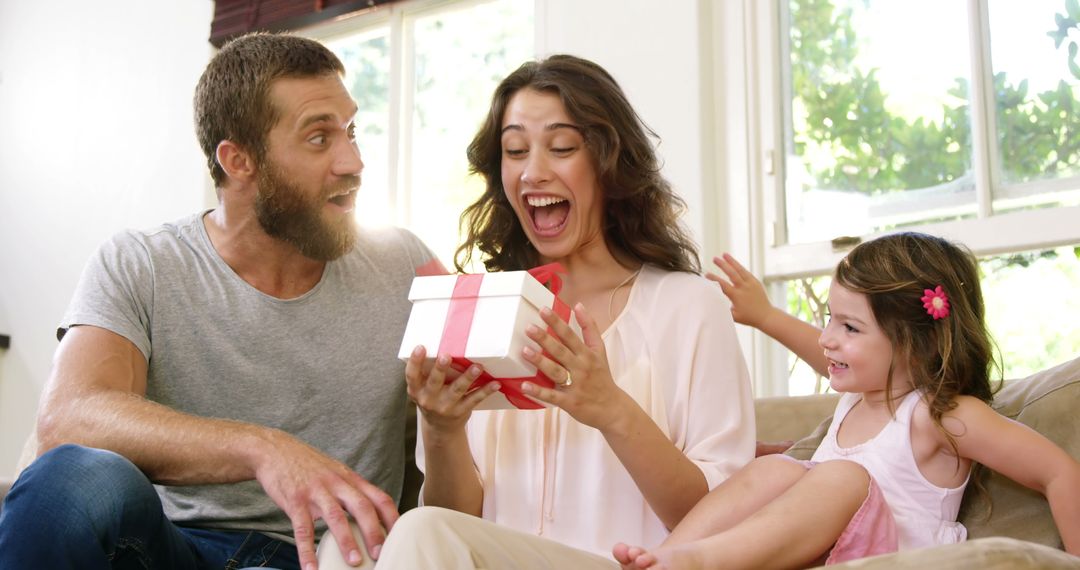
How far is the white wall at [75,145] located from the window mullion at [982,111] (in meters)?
2.83

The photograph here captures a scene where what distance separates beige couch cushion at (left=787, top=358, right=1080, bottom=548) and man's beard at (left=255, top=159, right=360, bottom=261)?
1.12 metres

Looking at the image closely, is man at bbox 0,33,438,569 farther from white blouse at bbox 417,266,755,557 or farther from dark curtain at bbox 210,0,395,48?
dark curtain at bbox 210,0,395,48

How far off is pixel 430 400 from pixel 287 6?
3.21 m

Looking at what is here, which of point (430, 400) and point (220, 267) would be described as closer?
point (430, 400)

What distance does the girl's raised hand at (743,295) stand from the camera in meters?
2.09

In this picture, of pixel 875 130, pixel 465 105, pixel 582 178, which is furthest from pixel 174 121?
pixel 582 178

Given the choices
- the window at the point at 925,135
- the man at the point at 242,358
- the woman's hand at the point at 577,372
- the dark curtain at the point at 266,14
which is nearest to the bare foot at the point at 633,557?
the woman's hand at the point at 577,372

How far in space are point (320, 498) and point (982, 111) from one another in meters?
2.12

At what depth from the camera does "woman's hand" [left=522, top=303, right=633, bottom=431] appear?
4.33 ft

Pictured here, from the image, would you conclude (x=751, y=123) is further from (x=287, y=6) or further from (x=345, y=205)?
(x=287, y=6)

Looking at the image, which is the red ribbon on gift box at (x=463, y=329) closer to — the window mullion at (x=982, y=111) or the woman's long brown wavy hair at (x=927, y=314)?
the woman's long brown wavy hair at (x=927, y=314)

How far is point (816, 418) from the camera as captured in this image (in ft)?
6.22

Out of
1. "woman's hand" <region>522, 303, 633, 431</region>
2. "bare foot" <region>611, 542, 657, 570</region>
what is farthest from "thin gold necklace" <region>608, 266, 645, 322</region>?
"bare foot" <region>611, 542, 657, 570</region>

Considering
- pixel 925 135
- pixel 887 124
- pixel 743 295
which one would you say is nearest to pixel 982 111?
pixel 925 135
